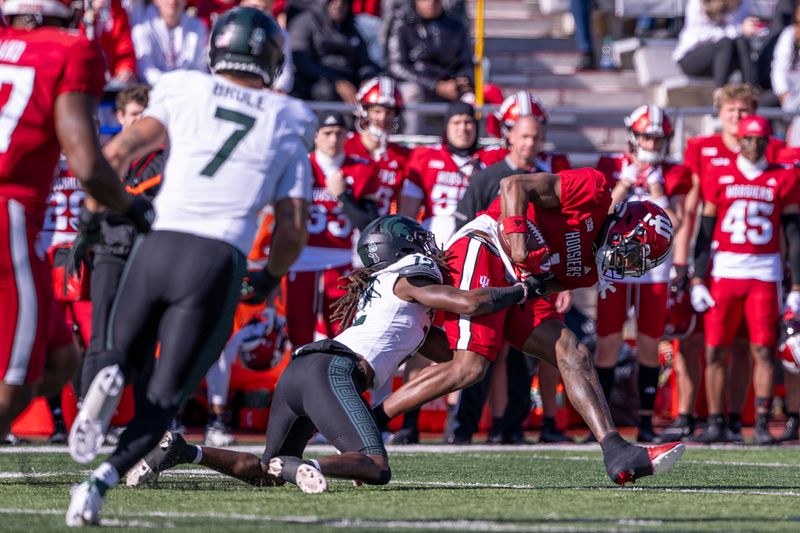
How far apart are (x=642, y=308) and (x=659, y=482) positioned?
3148mm

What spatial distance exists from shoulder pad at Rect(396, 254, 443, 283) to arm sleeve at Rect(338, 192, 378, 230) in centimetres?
312

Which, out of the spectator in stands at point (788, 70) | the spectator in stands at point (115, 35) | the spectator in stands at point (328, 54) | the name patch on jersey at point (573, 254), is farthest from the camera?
the spectator in stands at point (788, 70)

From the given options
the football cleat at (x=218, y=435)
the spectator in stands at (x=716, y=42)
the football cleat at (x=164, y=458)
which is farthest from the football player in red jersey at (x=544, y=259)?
the spectator in stands at (x=716, y=42)

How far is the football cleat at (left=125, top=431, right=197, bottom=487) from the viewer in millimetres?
5395

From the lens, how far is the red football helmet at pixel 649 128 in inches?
363

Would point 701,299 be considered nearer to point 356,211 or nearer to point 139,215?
point 356,211

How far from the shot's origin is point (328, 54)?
11477mm

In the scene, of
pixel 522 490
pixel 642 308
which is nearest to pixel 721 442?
pixel 642 308

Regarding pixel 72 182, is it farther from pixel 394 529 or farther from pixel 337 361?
pixel 394 529

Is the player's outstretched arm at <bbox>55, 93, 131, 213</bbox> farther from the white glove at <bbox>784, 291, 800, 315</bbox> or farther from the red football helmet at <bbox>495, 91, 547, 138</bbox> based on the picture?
the white glove at <bbox>784, 291, 800, 315</bbox>

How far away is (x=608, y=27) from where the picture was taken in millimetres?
15570

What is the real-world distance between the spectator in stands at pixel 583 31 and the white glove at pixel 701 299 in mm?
5648

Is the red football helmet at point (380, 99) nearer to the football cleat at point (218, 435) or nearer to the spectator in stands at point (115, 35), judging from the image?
the spectator in stands at point (115, 35)

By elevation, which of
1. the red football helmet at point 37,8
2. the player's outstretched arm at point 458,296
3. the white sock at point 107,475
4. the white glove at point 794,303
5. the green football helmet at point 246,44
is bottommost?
the white glove at point 794,303
